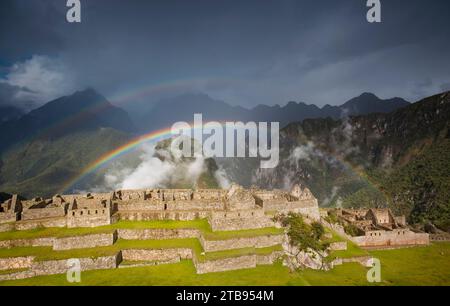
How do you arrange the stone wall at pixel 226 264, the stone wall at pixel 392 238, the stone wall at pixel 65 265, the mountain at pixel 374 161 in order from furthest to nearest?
the mountain at pixel 374 161 < the stone wall at pixel 392 238 < the stone wall at pixel 226 264 < the stone wall at pixel 65 265

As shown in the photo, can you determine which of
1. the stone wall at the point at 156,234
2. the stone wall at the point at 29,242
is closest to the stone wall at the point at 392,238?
the stone wall at the point at 156,234

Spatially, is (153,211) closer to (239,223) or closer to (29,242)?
(239,223)

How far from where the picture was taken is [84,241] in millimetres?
24312

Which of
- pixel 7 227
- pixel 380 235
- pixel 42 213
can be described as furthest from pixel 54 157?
pixel 380 235

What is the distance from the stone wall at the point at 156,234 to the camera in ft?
85.9

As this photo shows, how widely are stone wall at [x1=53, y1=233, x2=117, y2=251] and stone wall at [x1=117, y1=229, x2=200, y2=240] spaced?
131 centimetres

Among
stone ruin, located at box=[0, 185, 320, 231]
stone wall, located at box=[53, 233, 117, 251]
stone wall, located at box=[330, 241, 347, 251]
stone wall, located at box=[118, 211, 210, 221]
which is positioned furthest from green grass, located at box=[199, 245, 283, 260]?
stone wall, located at box=[53, 233, 117, 251]

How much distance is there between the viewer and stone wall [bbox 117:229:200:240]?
26172 mm

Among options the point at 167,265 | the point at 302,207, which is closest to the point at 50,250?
the point at 167,265

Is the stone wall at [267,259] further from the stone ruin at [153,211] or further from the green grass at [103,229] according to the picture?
the green grass at [103,229]

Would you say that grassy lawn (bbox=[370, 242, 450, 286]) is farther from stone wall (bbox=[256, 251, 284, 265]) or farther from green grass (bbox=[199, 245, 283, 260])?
green grass (bbox=[199, 245, 283, 260])

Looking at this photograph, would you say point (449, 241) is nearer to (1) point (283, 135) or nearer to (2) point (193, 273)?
(2) point (193, 273)

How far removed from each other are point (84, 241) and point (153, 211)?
6.56m

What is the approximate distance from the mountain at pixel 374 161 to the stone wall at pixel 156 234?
64.8 meters
